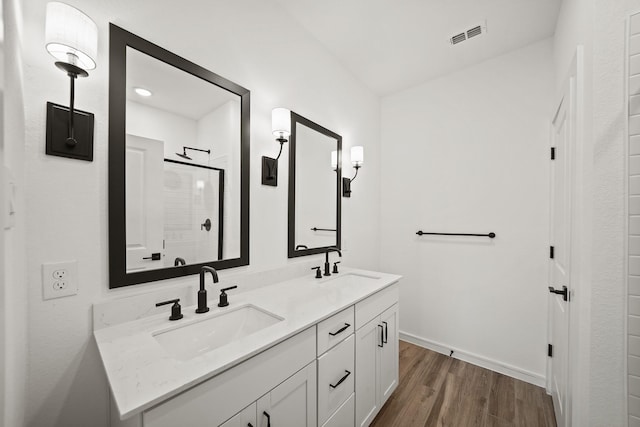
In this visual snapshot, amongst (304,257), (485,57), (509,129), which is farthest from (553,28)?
(304,257)

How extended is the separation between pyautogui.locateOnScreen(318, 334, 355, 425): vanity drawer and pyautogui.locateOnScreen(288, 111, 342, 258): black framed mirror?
0.72 m

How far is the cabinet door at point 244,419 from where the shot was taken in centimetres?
77

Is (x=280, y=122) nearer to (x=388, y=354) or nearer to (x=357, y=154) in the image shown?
(x=357, y=154)

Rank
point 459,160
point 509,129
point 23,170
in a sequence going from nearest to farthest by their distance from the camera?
point 23,170 → point 509,129 → point 459,160

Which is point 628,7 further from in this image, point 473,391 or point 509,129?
point 473,391

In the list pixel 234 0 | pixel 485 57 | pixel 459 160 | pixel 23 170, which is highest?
pixel 485 57

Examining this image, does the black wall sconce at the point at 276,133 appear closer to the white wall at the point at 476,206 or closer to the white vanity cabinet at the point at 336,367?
the white vanity cabinet at the point at 336,367

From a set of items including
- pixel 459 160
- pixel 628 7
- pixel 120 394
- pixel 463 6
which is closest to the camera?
pixel 120 394

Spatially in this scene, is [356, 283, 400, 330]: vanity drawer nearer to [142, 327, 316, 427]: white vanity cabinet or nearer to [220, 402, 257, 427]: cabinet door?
[142, 327, 316, 427]: white vanity cabinet

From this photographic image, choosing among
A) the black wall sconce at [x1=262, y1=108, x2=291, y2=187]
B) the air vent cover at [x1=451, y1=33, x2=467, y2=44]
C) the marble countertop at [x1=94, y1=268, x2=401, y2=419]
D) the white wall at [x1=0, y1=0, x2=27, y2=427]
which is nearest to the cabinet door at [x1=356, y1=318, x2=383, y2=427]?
the marble countertop at [x1=94, y1=268, x2=401, y2=419]

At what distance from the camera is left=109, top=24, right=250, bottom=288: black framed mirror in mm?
1019

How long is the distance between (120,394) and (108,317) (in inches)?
18.8

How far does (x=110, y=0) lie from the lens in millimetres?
993

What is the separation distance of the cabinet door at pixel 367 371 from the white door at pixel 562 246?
36.1 inches
